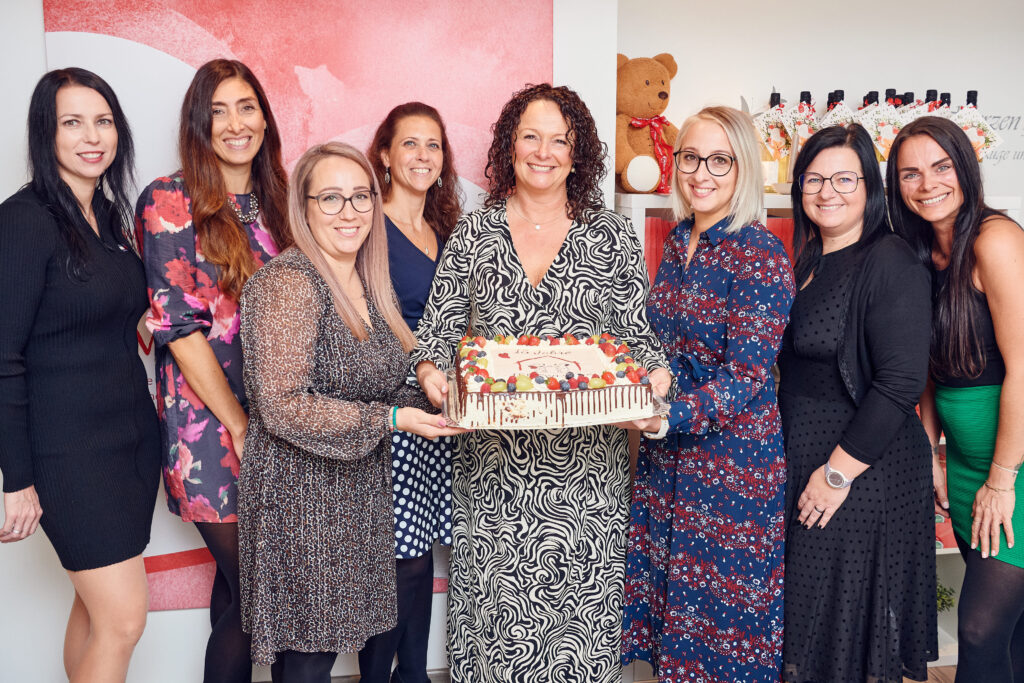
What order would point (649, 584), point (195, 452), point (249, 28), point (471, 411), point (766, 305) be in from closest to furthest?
point (471, 411) < point (766, 305) < point (195, 452) < point (649, 584) < point (249, 28)

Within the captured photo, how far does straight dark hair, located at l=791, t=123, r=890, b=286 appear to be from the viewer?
193cm

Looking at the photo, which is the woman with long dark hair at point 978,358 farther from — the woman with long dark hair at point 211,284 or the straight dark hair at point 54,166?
the straight dark hair at point 54,166

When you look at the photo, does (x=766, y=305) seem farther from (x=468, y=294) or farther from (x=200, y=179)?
(x=200, y=179)

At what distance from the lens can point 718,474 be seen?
196cm

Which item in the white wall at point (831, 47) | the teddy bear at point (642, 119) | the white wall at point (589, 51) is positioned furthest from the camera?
the white wall at point (831, 47)

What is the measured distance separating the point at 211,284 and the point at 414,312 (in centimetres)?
58

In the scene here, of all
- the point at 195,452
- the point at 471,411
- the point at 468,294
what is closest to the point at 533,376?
the point at 471,411

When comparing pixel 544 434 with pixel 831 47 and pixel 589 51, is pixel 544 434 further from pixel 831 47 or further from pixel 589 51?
pixel 831 47

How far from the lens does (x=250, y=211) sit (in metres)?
2.05

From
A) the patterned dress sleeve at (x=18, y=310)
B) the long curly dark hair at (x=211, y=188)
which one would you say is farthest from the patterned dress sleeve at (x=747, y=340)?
the patterned dress sleeve at (x=18, y=310)

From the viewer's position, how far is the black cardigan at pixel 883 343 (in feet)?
5.97

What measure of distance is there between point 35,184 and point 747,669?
7.23 feet

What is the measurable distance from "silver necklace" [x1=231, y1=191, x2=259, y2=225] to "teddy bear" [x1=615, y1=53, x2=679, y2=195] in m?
1.30

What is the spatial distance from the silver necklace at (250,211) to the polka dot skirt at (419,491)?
73 centimetres
